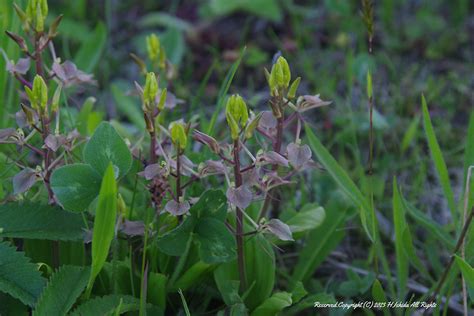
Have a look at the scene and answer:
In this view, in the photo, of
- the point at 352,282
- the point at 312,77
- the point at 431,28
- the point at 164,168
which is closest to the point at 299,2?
the point at 431,28

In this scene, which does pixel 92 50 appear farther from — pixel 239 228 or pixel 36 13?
pixel 239 228

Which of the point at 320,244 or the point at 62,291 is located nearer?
→ the point at 62,291

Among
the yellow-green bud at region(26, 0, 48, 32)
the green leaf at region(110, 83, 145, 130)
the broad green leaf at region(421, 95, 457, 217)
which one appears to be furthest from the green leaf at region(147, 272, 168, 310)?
the green leaf at region(110, 83, 145, 130)

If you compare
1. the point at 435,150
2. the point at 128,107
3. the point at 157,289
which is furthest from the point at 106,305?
the point at 128,107

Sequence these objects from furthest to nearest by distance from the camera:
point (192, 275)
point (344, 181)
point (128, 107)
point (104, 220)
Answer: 1. point (128, 107)
2. point (344, 181)
3. point (192, 275)
4. point (104, 220)

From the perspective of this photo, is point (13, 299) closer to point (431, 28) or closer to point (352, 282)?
point (352, 282)

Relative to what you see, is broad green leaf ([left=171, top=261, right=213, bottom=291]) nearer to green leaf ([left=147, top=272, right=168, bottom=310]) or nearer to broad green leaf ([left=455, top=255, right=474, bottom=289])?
green leaf ([left=147, top=272, right=168, bottom=310])

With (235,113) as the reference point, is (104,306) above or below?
below

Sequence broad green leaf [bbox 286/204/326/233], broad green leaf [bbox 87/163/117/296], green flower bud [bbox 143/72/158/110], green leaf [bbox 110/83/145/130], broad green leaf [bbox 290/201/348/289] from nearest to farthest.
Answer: broad green leaf [bbox 87/163/117/296]
green flower bud [bbox 143/72/158/110]
broad green leaf [bbox 286/204/326/233]
broad green leaf [bbox 290/201/348/289]
green leaf [bbox 110/83/145/130]
